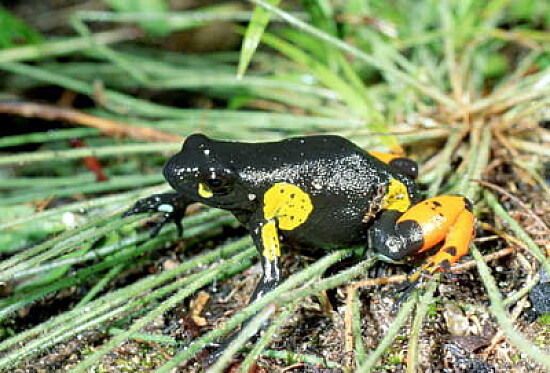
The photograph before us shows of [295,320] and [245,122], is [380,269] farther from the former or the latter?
[245,122]

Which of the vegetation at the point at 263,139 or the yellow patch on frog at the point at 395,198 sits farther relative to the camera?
the yellow patch on frog at the point at 395,198

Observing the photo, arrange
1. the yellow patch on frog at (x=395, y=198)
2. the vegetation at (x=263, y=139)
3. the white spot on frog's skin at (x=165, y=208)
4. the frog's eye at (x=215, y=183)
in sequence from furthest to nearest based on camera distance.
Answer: the white spot on frog's skin at (x=165, y=208), the yellow patch on frog at (x=395, y=198), the frog's eye at (x=215, y=183), the vegetation at (x=263, y=139)

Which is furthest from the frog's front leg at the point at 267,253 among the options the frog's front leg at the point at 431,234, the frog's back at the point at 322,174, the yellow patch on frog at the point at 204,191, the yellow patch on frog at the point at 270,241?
the frog's front leg at the point at 431,234

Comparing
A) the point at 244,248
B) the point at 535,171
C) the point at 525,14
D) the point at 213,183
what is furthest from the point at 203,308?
the point at 525,14

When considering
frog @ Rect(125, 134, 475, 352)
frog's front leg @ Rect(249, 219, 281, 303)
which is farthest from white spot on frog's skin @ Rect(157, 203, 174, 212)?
frog's front leg @ Rect(249, 219, 281, 303)

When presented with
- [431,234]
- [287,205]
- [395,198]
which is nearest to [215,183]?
[287,205]

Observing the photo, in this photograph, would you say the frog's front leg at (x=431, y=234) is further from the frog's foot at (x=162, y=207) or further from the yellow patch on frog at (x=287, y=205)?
the frog's foot at (x=162, y=207)
